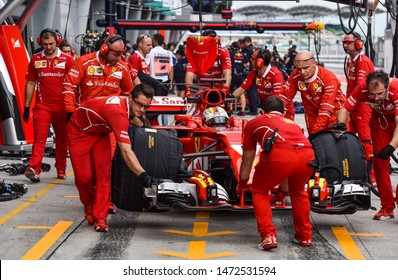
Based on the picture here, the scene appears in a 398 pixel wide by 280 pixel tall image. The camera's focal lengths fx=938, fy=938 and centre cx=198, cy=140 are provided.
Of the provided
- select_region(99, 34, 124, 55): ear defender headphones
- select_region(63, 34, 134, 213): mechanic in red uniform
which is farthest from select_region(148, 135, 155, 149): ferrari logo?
select_region(63, 34, 134, 213): mechanic in red uniform

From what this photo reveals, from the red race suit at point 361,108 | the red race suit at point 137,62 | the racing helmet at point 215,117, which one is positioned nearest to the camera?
Answer: the racing helmet at point 215,117

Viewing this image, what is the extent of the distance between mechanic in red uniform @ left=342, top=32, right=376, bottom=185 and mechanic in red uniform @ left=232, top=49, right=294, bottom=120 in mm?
916

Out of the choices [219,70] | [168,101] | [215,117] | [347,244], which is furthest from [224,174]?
[219,70]

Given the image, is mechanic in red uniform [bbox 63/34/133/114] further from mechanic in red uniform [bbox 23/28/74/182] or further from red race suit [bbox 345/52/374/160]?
red race suit [bbox 345/52/374/160]

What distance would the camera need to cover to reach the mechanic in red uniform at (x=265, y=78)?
40.8ft

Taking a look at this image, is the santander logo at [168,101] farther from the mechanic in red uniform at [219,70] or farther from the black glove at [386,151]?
the black glove at [386,151]

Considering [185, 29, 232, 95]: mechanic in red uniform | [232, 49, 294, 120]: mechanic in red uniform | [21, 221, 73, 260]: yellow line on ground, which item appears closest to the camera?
[21, 221, 73, 260]: yellow line on ground

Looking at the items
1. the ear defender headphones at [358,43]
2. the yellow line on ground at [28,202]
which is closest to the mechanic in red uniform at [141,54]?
the yellow line on ground at [28,202]

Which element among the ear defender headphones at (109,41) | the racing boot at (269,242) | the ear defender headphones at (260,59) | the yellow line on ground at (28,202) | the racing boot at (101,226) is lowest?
the yellow line on ground at (28,202)

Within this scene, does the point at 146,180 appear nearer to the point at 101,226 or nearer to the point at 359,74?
the point at 101,226

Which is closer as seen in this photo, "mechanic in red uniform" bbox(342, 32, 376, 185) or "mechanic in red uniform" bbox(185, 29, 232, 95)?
"mechanic in red uniform" bbox(342, 32, 376, 185)

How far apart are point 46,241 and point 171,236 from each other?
1.14m

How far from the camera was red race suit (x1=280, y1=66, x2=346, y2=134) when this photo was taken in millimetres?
10539

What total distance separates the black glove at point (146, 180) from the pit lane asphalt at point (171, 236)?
544 mm
